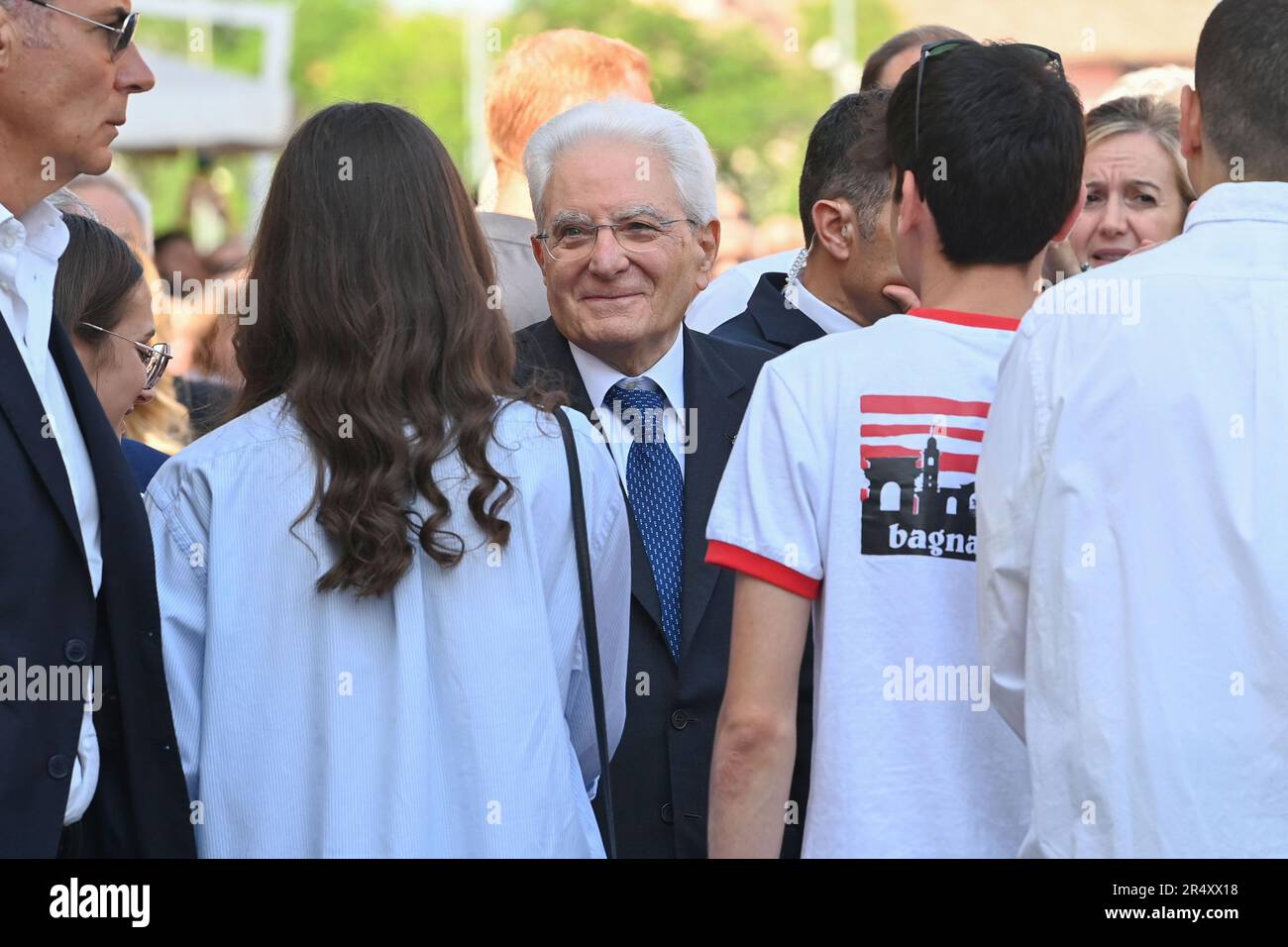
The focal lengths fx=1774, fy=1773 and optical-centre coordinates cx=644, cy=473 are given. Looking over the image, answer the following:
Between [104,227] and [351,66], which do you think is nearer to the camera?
[104,227]

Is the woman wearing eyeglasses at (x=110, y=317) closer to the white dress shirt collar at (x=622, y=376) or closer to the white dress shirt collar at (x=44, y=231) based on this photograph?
the white dress shirt collar at (x=44, y=231)

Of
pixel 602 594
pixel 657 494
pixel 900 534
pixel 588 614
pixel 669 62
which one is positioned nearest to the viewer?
A: pixel 900 534

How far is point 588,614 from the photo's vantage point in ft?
10.2

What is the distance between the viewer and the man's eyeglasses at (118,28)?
2965 millimetres

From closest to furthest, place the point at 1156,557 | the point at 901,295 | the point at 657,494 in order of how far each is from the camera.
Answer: the point at 1156,557 < the point at 657,494 < the point at 901,295

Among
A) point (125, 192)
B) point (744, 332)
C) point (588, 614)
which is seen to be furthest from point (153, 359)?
point (125, 192)

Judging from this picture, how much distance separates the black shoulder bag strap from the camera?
10.1ft

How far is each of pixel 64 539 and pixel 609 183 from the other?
1.63 m

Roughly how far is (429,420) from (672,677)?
3.03ft

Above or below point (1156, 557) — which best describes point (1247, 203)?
above

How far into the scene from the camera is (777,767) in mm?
2893

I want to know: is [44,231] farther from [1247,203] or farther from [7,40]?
[1247,203]
